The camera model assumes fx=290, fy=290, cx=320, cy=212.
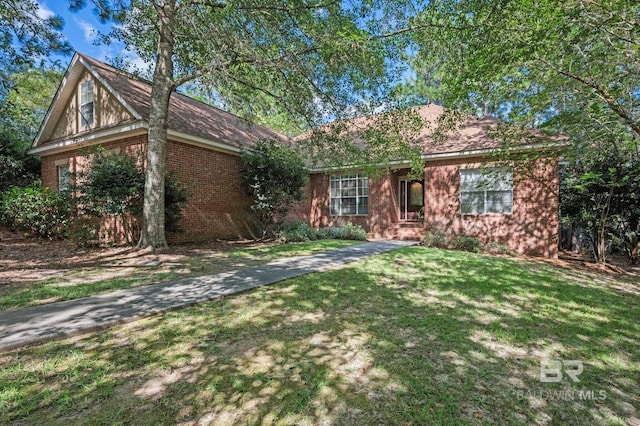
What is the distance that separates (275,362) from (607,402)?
2.69 m

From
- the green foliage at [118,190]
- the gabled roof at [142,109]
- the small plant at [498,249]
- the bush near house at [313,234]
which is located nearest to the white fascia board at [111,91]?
the gabled roof at [142,109]

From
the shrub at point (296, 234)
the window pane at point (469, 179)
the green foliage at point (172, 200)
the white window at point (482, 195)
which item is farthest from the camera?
the shrub at point (296, 234)

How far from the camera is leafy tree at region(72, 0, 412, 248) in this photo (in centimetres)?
627

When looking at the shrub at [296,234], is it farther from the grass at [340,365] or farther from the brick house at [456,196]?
the grass at [340,365]

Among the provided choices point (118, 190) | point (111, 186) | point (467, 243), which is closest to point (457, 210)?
point (467, 243)

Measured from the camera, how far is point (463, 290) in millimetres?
5074

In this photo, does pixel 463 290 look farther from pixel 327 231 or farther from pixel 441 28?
pixel 327 231

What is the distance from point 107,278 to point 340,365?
5.06 metres

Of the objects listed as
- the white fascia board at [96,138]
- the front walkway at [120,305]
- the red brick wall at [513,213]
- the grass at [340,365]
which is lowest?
the grass at [340,365]

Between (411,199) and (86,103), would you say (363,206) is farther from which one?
(86,103)

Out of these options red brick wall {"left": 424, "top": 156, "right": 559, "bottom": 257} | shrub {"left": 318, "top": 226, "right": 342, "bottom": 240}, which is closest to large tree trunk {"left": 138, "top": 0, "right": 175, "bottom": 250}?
shrub {"left": 318, "top": 226, "right": 342, "bottom": 240}

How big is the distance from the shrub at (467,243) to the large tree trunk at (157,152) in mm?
9689

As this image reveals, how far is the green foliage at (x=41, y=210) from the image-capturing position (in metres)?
9.83

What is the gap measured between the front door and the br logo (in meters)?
11.4
